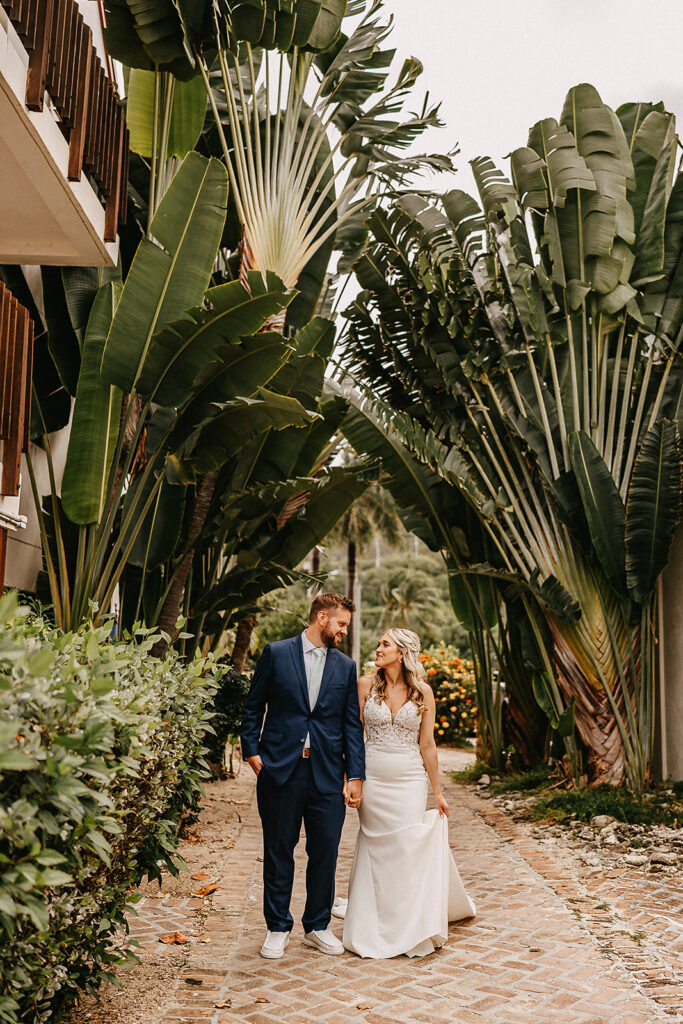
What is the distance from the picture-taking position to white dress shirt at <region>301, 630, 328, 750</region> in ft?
17.7

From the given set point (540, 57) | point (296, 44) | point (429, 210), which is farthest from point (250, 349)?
point (540, 57)

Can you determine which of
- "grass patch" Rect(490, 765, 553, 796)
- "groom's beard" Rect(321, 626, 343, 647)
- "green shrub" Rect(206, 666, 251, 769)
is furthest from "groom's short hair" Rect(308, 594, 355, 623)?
"grass patch" Rect(490, 765, 553, 796)

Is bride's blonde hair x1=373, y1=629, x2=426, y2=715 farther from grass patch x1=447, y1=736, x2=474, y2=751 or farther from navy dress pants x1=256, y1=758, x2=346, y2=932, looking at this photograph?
grass patch x1=447, y1=736, x2=474, y2=751

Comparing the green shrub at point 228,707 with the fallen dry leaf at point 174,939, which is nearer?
the fallen dry leaf at point 174,939

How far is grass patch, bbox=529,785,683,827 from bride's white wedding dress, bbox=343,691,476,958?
3.39 m

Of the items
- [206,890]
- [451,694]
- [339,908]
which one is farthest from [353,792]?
[451,694]

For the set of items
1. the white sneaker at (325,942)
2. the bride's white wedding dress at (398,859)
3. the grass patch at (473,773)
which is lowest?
the grass patch at (473,773)

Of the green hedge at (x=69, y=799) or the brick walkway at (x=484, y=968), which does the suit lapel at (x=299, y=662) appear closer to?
the green hedge at (x=69, y=799)

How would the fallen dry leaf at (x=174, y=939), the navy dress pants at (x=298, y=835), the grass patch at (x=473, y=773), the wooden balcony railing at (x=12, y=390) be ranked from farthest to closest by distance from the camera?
the grass patch at (x=473, y=773) → the wooden balcony railing at (x=12, y=390) → the fallen dry leaf at (x=174, y=939) → the navy dress pants at (x=298, y=835)

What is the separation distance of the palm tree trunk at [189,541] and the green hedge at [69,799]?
371 centimetres

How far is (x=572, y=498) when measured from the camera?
976 centimetres

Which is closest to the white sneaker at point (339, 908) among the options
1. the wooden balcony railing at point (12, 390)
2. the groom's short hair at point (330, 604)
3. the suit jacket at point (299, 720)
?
the suit jacket at point (299, 720)

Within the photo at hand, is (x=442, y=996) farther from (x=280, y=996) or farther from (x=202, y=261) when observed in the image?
(x=202, y=261)

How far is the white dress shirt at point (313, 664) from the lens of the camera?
5398 millimetres
